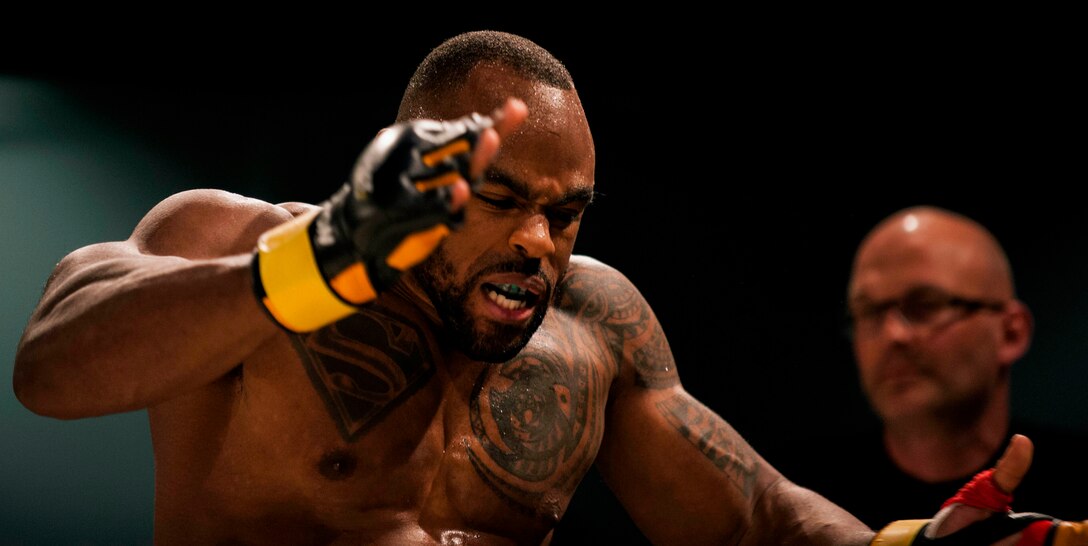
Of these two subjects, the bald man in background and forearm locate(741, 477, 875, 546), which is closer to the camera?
the bald man in background

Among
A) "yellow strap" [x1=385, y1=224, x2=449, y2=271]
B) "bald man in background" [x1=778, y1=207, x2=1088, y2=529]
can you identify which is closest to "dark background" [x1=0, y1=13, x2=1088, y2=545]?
"bald man in background" [x1=778, y1=207, x2=1088, y2=529]

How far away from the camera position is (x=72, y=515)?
1.98 metres

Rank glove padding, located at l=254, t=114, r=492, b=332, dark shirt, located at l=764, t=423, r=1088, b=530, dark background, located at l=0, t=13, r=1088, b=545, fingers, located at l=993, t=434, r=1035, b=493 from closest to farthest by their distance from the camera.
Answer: glove padding, located at l=254, t=114, r=492, b=332 < fingers, located at l=993, t=434, r=1035, b=493 < dark shirt, located at l=764, t=423, r=1088, b=530 < dark background, located at l=0, t=13, r=1088, b=545

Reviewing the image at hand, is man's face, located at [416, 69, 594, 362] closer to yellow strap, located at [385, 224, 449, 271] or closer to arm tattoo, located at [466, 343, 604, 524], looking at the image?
arm tattoo, located at [466, 343, 604, 524]

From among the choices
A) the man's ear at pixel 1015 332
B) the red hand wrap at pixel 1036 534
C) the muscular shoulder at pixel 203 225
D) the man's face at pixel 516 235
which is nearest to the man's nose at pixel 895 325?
the man's ear at pixel 1015 332

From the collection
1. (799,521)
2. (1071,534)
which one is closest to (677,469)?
(799,521)

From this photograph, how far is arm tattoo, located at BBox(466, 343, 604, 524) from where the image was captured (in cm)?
130

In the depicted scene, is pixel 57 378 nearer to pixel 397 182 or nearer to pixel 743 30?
pixel 397 182

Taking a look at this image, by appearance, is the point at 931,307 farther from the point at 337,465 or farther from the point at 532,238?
the point at 337,465

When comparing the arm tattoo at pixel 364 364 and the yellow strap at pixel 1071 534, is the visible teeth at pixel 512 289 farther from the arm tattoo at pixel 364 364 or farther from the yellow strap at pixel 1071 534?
the yellow strap at pixel 1071 534

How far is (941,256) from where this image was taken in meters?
1.06

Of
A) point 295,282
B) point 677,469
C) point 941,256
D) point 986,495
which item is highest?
point 941,256

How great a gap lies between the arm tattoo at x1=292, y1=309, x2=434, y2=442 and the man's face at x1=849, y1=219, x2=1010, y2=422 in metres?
0.55

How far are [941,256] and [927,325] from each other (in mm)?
79
